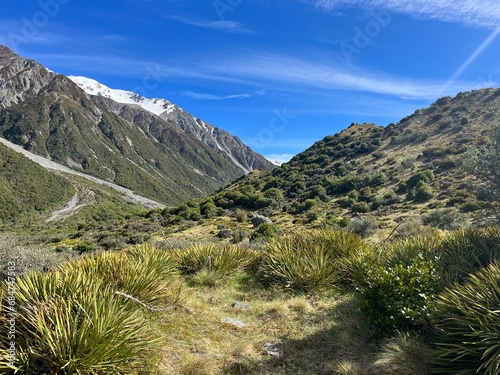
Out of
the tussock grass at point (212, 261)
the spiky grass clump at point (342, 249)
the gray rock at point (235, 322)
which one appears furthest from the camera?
the tussock grass at point (212, 261)

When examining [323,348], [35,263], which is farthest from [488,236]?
[35,263]

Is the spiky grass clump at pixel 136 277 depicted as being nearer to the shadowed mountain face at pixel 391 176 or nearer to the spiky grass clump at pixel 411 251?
the spiky grass clump at pixel 411 251

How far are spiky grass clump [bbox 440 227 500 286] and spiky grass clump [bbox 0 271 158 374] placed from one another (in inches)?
199

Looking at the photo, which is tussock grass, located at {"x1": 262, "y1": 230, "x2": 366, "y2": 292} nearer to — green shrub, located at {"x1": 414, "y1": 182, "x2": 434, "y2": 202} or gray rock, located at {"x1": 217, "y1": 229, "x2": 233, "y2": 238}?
gray rock, located at {"x1": 217, "y1": 229, "x2": 233, "y2": 238}

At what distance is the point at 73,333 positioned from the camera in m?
3.76

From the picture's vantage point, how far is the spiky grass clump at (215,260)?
9375 mm

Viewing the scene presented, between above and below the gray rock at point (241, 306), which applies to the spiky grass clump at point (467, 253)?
above

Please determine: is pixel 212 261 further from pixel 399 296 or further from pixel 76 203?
pixel 76 203

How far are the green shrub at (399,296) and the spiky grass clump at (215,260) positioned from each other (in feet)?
15.4

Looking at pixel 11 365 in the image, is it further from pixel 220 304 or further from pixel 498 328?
pixel 498 328

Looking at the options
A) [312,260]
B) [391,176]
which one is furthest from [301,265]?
[391,176]

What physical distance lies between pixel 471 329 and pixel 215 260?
22.6ft

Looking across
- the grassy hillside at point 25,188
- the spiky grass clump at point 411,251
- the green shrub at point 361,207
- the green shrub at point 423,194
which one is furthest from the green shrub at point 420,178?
the grassy hillside at point 25,188

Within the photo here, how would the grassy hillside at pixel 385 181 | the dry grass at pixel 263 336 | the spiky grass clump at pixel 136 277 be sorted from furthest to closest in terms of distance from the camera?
the grassy hillside at pixel 385 181 < the spiky grass clump at pixel 136 277 < the dry grass at pixel 263 336
